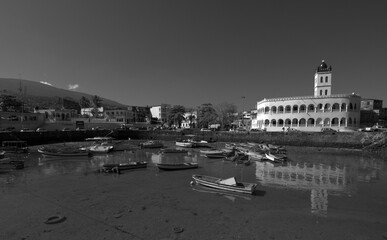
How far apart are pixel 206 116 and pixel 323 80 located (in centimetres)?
4798

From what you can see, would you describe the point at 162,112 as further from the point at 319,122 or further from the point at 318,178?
the point at 318,178

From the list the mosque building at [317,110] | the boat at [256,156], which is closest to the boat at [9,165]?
the boat at [256,156]

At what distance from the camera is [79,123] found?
75.2 m

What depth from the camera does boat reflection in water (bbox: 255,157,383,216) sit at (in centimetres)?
1747

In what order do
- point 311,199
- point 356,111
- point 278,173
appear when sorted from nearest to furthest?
point 311,199
point 278,173
point 356,111

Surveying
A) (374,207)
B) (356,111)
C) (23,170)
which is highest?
(356,111)

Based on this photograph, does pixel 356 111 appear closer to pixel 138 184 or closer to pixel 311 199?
pixel 311 199

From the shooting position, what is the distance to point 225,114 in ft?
308

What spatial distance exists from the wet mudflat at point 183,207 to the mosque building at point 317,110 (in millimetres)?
41658

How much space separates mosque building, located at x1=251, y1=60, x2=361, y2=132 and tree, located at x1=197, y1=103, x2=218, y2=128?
27.0 m

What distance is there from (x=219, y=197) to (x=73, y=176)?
17.1m

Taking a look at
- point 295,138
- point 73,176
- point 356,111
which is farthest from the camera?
point 356,111

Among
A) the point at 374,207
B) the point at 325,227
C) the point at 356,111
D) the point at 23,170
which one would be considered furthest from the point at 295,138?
the point at 23,170

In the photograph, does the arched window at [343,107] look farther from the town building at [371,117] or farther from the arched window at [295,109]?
the town building at [371,117]
